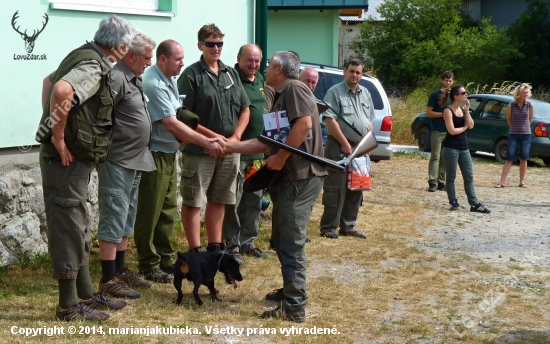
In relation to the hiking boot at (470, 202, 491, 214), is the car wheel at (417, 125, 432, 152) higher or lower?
higher

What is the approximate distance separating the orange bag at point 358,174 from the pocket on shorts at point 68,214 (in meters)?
4.20

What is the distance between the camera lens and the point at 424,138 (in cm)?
1977

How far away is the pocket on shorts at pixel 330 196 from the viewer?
28.9 feet

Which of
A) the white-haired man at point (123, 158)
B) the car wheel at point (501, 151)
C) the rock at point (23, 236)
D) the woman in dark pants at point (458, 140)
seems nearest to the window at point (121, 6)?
the white-haired man at point (123, 158)

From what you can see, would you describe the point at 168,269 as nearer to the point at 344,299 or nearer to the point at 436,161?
the point at 344,299

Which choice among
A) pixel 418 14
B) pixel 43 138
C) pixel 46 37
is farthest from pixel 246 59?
pixel 418 14

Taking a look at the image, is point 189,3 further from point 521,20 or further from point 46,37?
point 521,20

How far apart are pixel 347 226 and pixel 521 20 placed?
94.8 feet

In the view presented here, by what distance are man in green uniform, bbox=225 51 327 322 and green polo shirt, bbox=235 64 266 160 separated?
1549mm

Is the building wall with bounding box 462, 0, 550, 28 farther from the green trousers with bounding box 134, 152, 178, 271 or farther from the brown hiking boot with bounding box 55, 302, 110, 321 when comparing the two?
the brown hiking boot with bounding box 55, 302, 110, 321

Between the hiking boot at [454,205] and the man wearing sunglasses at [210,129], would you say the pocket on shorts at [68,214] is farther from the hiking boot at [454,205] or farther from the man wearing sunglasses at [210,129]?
the hiking boot at [454,205]

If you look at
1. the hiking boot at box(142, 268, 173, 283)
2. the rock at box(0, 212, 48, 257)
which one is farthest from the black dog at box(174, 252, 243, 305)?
the rock at box(0, 212, 48, 257)

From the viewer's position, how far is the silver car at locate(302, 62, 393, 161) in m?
13.9

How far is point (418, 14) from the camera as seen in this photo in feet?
123
